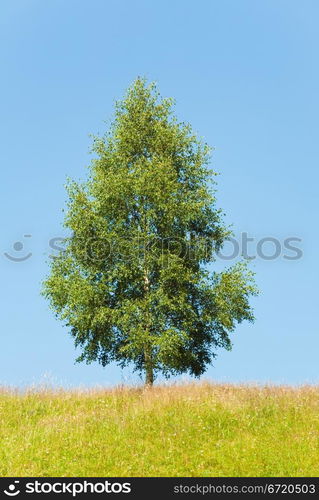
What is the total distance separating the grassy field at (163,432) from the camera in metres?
14.8

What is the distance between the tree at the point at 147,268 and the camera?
85.9ft

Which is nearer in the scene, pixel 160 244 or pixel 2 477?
pixel 2 477

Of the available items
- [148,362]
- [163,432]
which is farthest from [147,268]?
[163,432]

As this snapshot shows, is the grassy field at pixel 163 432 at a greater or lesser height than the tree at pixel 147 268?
lesser

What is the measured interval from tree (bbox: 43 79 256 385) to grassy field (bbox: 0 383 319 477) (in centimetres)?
417

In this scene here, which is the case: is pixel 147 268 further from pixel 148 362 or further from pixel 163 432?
pixel 163 432

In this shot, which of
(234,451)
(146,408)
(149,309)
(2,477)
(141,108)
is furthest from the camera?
(141,108)

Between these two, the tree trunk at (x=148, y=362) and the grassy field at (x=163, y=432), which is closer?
the grassy field at (x=163, y=432)

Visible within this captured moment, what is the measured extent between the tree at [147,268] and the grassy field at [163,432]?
417cm

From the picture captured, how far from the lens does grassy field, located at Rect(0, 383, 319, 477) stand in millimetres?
14820
